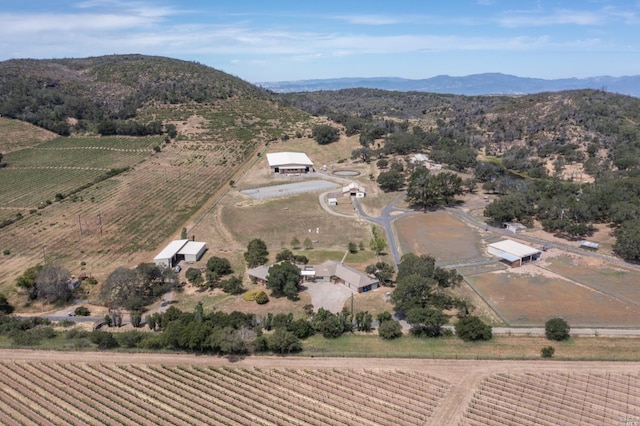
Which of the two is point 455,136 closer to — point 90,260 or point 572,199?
point 572,199

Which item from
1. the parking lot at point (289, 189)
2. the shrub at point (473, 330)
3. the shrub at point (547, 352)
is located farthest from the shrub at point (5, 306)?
the shrub at point (547, 352)

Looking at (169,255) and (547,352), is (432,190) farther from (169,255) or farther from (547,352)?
(169,255)

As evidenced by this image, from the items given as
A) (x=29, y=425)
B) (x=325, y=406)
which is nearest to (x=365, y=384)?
(x=325, y=406)

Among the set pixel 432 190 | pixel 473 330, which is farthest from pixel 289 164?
pixel 473 330

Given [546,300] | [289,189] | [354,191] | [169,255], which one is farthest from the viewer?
[289,189]

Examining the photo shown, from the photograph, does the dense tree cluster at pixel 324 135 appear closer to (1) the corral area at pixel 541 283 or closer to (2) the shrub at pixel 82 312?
(1) the corral area at pixel 541 283

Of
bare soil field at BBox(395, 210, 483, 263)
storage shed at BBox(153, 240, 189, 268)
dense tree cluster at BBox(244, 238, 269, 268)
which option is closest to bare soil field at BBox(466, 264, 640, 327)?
bare soil field at BBox(395, 210, 483, 263)

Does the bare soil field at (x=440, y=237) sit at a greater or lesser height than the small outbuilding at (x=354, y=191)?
lesser
